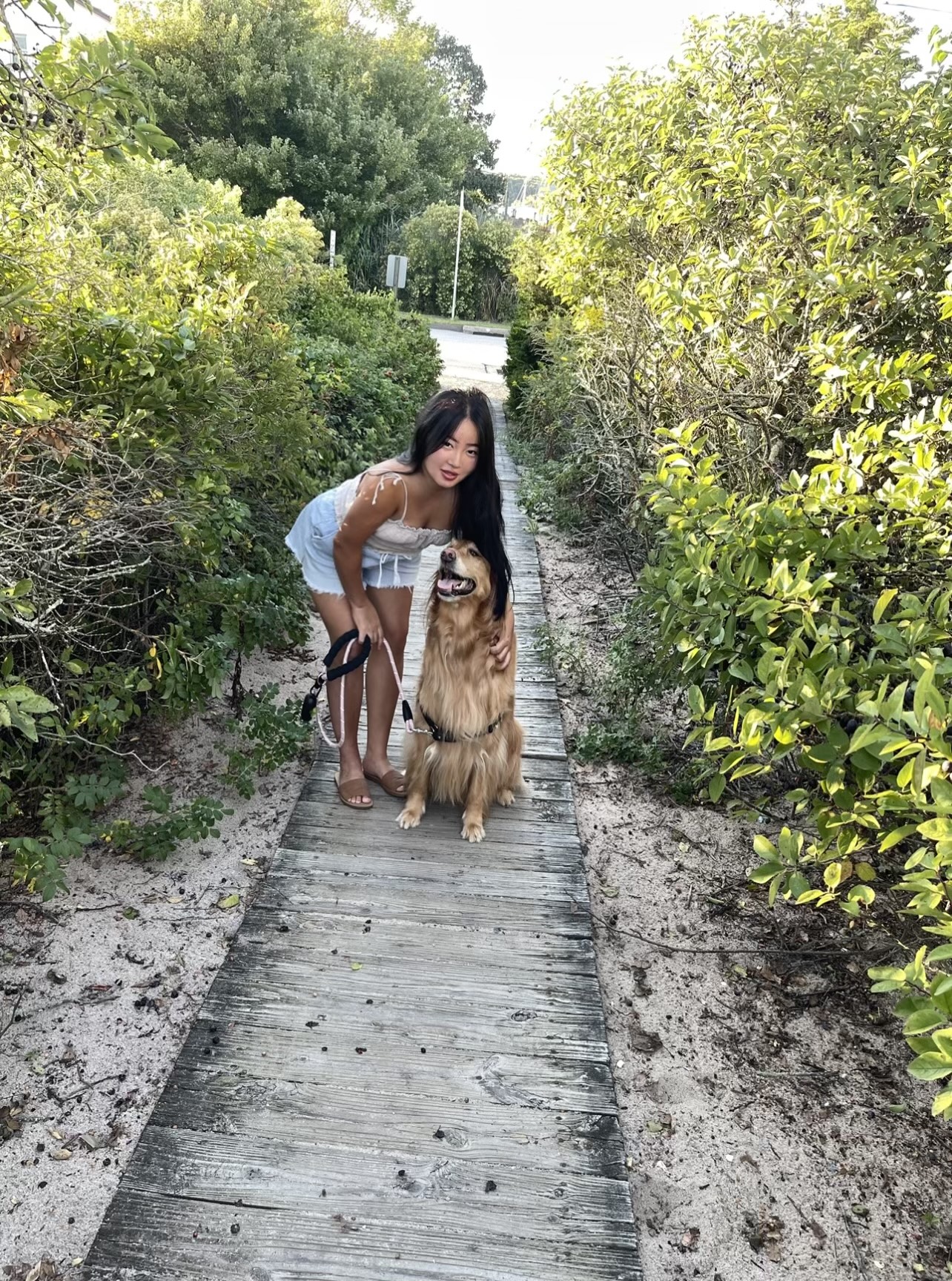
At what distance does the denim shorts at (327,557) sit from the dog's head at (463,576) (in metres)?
0.30

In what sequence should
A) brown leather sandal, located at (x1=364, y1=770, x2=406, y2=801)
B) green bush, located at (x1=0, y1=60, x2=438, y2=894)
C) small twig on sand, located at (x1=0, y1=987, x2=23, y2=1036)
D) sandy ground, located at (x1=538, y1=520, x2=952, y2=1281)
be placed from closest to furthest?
sandy ground, located at (x1=538, y1=520, x2=952, y2=1281)
small twig on sand, located at (x1=0, y1=987, x2=23, y2=1036)
green bush, located at (x1=0, y1=60, x2=438, y2=894)
brown leather sandal, located at (x1=364, y1=770, x2=406, y2=801)

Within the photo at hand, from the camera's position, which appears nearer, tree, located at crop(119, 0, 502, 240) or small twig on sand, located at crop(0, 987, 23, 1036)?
small twig on sand, located at crop(0, 987, 23, 1036)

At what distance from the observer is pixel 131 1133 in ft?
7.47

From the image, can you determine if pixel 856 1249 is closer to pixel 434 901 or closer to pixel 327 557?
pixel 434 901

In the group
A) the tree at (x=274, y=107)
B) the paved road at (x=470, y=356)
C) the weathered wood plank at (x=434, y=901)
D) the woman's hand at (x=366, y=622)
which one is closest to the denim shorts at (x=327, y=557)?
the woman's hand at (x=366, y=622)

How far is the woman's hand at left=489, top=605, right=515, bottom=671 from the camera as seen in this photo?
11.5ft

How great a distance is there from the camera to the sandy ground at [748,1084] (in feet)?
6.98

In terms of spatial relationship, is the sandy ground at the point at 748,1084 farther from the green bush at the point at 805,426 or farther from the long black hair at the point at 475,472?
the long black hair at the point at 475,472

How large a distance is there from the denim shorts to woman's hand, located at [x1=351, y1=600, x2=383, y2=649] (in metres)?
0.13

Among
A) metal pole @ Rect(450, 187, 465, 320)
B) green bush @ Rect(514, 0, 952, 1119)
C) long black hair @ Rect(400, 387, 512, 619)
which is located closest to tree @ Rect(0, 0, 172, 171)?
long black hair @ Rect(400, 387, 512, 619)

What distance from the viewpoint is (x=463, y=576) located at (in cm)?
331

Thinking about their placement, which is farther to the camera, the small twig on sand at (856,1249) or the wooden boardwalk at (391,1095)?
the small twig on sand at (856,1249)

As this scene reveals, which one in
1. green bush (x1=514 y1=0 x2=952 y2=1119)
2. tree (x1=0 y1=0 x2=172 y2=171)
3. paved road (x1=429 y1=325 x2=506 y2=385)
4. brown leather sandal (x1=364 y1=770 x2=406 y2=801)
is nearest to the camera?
green bush (x1=514 y1=0 x2=952 y2=1119)

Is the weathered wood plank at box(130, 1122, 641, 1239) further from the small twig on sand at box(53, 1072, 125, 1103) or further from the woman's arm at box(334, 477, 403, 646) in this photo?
the woman's arm at box(334, 477, 403, 646)
